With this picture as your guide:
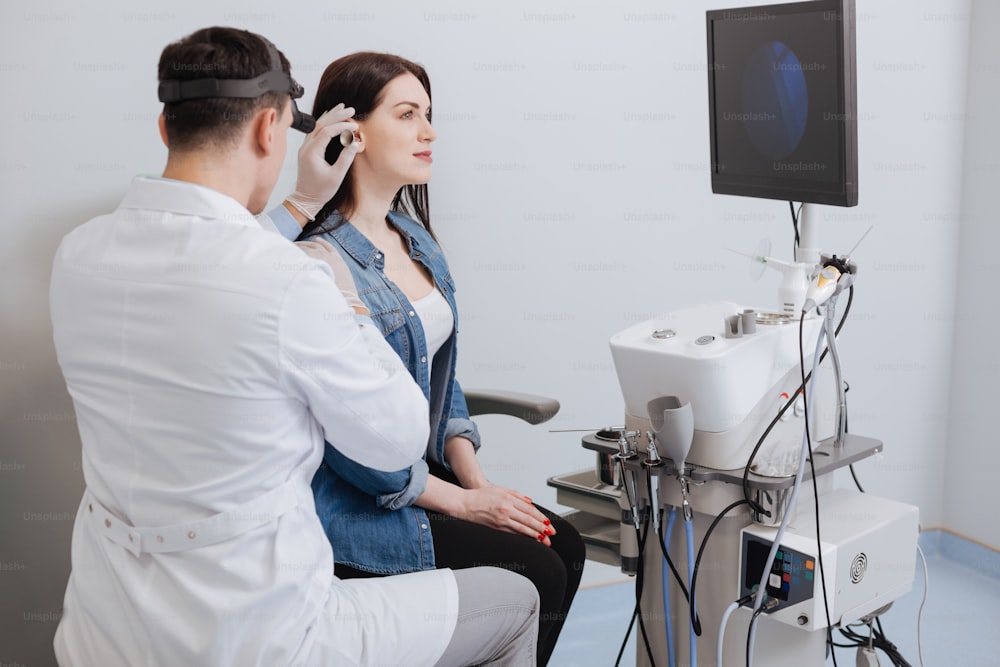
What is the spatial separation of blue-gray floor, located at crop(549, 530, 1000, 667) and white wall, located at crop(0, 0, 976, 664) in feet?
0.41

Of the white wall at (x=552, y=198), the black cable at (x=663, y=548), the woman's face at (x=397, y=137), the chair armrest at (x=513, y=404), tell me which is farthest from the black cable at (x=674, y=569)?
the white wall at (x=552, y=198)

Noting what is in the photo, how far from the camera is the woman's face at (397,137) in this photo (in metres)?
1.71

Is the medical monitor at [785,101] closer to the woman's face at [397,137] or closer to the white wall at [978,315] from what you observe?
the woman's face at [397,137]

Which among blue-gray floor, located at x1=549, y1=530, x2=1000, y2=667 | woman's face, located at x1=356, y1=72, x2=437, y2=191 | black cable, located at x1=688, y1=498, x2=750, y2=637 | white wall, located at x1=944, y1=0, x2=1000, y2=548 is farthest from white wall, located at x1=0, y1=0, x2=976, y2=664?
black cable, located at x1=688, y1=498, x2=750, y2=637

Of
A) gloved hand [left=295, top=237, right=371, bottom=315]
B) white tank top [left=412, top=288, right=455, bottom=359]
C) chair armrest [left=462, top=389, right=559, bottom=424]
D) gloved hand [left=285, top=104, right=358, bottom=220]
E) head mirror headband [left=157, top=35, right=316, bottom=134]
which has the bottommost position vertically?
chair armrest [left=462, top=389, right=559, bottom=424]

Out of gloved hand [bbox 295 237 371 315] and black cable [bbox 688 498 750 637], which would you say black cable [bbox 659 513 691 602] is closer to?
Result: black cable [bbox 688 498 750 637]

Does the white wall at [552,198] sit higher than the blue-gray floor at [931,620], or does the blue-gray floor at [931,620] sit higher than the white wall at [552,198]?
the white wall at [552,198]

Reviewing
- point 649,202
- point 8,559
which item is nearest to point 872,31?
point 649,202

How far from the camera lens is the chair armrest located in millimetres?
1977

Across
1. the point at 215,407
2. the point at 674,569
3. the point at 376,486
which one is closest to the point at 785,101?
the point at 674,569

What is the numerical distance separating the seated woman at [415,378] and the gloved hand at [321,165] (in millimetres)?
55

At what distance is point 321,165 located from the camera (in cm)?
159

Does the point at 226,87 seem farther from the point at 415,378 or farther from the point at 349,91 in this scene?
the point at 415,378

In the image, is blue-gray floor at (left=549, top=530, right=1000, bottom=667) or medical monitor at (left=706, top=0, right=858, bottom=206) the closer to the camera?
medical monitor at (left=706, top=0, right=858, bottom=206)
